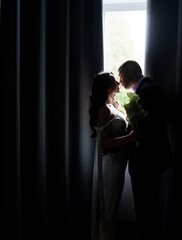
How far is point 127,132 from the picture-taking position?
2016mm

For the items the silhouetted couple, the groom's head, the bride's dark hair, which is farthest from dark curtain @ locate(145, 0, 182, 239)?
the bride's dark hair

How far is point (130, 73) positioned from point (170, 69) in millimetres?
A: 310

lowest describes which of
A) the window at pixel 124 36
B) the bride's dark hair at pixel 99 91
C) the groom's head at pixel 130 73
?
the bride's dark hair at pixel 99 91

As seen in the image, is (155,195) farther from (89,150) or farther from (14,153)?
(14,153)

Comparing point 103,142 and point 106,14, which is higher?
point 106,14

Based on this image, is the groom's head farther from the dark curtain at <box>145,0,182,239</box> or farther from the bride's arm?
the bride's arm

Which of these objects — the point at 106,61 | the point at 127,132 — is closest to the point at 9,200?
the point at 127,132

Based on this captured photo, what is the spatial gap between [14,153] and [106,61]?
1.11 m

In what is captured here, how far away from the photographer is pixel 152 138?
5.89 ft

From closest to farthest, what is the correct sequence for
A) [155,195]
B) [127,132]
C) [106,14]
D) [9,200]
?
[155,195] → [127,132] → [9,200] → [106,14]

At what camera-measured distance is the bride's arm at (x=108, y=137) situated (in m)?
1.83

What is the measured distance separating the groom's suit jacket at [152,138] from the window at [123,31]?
0.61 m

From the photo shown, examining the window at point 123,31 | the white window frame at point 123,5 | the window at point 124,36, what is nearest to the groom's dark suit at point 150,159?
the window at point 124,36

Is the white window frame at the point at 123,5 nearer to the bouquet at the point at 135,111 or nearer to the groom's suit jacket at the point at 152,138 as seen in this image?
the groom's suit jacket at the point at 152,138
